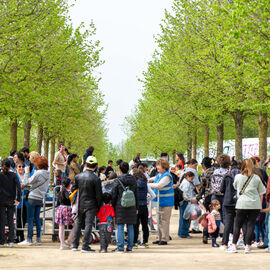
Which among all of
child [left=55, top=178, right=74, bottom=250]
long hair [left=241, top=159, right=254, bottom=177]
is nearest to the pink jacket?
long hair [left=241, top=159, right=254, bottom=177]

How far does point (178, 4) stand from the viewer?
3494cm

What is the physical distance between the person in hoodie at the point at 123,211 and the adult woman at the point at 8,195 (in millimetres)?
2231

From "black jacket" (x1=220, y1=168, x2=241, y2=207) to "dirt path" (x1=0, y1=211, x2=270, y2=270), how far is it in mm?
996

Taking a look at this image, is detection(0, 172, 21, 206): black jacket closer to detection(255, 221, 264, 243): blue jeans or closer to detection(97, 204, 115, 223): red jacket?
detection(97, 204, 115, 223): red jacket

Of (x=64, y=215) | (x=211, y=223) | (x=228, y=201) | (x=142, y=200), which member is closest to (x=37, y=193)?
(x=64, y=215)

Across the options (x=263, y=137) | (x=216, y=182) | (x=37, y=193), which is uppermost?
(x=263, y=137)

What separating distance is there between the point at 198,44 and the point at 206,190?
17.6 metres

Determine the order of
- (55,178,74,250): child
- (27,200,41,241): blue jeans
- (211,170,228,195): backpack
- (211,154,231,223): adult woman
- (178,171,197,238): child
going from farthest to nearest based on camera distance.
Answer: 1. (178,171,197,238): child
2. (211,170,228,195): backpack
3. (27,200,41,241): blue jeans
4. (211,154,231,223): adult woman
5. (55,178,74,250): child

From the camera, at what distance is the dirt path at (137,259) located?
33.0ft

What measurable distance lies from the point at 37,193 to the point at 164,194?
2786 millimetres

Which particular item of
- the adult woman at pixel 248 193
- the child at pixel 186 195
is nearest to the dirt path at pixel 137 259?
the adult woman at pixel 248 193

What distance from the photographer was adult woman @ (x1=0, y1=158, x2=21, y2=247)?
42.4ft

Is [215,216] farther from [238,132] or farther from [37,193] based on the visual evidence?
[238,132]

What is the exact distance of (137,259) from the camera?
11.0 m
